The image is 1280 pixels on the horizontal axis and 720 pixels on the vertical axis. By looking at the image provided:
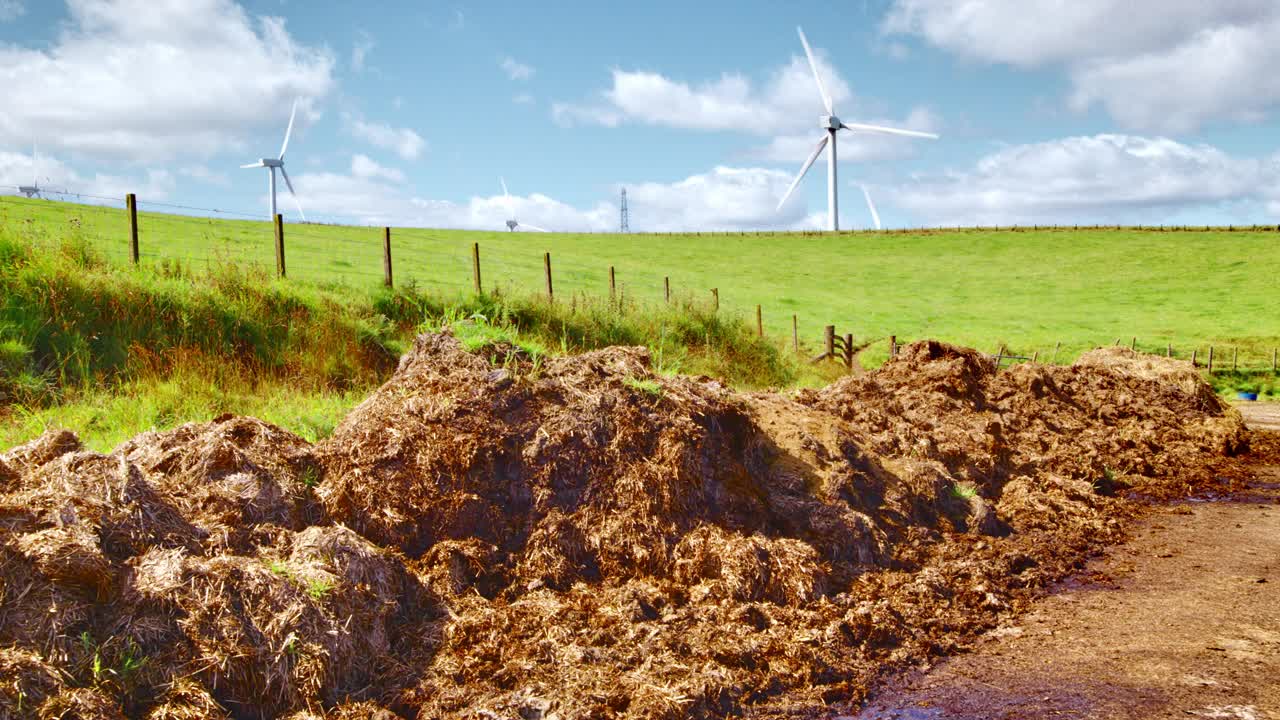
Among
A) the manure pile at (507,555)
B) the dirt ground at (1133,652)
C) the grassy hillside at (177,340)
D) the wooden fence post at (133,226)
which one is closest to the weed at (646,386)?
the manure pile at (507,555)

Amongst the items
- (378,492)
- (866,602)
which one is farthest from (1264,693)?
(378,492)

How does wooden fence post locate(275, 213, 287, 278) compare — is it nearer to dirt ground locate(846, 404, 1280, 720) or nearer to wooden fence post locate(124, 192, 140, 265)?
wooden fence post locate(124, 192, 140, 265)

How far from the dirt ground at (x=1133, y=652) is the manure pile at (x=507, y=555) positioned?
282 mm

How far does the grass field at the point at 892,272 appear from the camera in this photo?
31.1m

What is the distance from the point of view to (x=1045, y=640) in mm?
5930

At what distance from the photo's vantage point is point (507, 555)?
6.35 m

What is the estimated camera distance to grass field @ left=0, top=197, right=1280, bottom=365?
31.1 metres

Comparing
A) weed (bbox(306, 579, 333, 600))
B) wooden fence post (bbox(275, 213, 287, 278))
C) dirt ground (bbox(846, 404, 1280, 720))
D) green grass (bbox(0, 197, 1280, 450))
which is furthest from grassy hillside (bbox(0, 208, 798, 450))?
dirt ground (bbox(846, 404, 1280, 720))

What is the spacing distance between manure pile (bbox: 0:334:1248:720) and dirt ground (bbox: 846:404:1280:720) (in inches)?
Result: 11.1

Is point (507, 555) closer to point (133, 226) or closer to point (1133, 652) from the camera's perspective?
point (1133, 652)

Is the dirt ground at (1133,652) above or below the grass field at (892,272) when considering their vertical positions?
below

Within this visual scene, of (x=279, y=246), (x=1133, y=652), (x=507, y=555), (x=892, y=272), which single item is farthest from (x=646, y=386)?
(x=892, y=272)

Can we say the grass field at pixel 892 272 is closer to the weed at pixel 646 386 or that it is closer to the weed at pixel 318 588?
the weed at pixel 646 386

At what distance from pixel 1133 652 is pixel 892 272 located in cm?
5233
